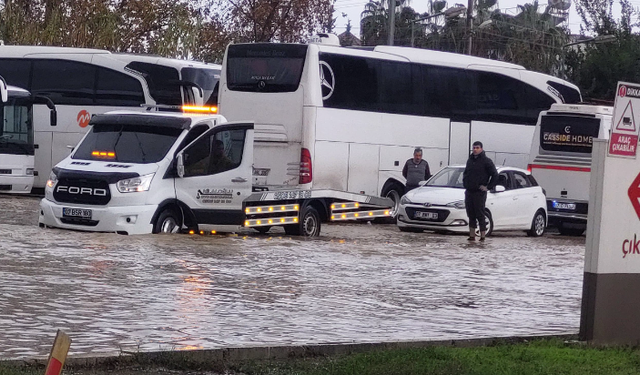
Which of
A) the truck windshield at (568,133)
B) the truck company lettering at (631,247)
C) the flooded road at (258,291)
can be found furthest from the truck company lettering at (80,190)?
the truck windshield at (568,133)

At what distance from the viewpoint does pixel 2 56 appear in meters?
34.6

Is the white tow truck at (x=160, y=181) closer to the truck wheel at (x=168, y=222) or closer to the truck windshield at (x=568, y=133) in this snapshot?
the truck wheel at (x=168, y=222)

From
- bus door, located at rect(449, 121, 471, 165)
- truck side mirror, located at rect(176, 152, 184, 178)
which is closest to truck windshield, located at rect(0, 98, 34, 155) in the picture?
bus door, located at rect(449, 121, 471, 165)

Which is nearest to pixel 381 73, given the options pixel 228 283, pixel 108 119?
pixel 108 119

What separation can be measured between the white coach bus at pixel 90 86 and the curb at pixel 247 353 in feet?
73.3

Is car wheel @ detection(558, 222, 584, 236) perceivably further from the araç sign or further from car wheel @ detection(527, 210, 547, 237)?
the araç sign

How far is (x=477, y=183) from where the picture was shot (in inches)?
960

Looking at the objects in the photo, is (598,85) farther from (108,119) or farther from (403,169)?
(108,119)

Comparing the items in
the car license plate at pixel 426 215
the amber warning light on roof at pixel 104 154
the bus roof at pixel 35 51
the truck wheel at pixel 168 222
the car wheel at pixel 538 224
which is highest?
Answer: the bus roof at pixel 35 51

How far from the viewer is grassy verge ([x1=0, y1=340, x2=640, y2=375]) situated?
28.0 ft

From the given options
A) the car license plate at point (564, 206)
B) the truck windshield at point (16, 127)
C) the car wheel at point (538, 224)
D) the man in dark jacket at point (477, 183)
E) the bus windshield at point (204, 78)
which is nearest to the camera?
the man in dark jacket at point (477, 183)

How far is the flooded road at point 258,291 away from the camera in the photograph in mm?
10352

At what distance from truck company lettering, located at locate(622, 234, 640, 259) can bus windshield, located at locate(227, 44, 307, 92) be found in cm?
1631

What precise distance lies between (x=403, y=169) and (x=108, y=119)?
976cm
